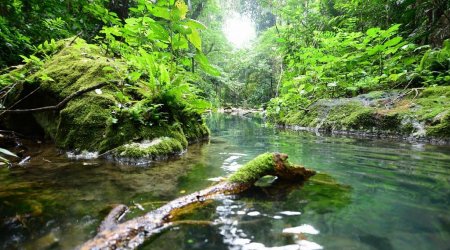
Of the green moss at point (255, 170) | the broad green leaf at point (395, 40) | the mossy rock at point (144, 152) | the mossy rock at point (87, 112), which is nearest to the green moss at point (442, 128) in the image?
the broad green leaf at point (395, 40)

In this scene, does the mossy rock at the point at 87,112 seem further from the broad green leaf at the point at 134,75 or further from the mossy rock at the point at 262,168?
the mossy rock at the point at 262,168

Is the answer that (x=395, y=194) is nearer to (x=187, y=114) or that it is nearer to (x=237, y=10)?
(x=187, y=114)

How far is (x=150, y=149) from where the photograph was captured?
414 cm

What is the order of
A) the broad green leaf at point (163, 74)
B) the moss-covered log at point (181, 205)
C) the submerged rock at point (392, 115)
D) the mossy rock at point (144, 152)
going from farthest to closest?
the submerged rock at point (392, 115) → the broad green leaf at point (163, 74) → the mossy rock at point (144, 152) → the moss-covered log at point (181, 205)

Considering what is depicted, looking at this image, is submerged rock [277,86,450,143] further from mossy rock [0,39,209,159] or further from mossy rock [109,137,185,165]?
mossy rock [109,137,185,165]

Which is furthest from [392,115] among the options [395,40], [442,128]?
[395,40]

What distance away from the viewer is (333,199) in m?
2.29

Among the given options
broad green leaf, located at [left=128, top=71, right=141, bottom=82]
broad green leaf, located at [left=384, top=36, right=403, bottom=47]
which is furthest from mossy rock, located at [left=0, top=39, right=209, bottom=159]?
broad green leaf, located at [left=384, top=36, right=403, bottom=47]

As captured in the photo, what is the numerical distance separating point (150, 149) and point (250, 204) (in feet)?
7.59

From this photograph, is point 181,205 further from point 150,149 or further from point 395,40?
point 395,40

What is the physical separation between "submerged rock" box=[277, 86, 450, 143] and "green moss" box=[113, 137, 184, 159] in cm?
444

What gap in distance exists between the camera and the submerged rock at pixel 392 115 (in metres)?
5.26

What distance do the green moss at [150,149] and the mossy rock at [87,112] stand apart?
16 millimetres

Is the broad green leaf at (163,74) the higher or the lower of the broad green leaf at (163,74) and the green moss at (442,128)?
the higher
